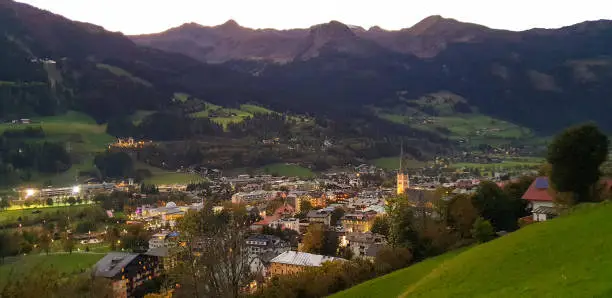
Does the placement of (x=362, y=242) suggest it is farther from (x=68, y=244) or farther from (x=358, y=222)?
(x=68, y=244)

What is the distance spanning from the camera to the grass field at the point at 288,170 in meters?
164

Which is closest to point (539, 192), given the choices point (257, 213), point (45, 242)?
point (257, 213)

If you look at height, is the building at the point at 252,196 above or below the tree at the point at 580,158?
below

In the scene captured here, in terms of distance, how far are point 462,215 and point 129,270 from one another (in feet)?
138

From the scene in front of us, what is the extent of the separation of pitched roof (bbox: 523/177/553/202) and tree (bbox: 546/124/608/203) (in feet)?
25.9

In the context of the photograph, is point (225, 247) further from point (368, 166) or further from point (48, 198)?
point (368, 166)

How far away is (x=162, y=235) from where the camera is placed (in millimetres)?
84875

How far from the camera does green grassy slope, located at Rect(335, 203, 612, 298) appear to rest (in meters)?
15.1

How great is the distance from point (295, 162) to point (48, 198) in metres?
81.0

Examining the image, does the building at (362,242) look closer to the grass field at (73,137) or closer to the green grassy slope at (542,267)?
the green grassy slope at (542,267)

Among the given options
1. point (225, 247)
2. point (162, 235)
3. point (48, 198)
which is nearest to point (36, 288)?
A: point (225, 247)

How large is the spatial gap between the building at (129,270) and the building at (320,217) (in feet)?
85.5

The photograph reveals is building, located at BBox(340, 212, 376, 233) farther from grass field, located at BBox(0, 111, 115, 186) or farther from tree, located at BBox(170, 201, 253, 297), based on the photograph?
grass field, located at BBox(0, 111, 115, 186)

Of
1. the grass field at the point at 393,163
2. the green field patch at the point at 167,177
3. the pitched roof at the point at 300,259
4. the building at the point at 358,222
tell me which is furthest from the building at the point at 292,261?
the grass field at the point at 393,163
